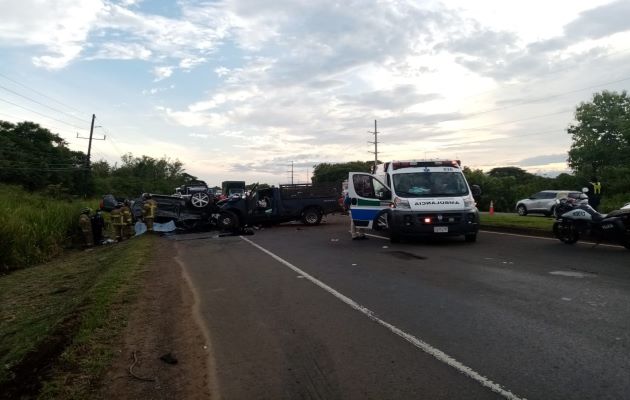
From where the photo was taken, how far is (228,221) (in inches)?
829

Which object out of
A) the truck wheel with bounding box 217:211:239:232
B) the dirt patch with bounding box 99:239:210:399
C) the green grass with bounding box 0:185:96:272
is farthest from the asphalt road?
the truck wheel with bounding box 217:211:239:232

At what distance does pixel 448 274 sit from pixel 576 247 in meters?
4.58

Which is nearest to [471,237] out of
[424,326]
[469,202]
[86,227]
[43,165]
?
[469,202]

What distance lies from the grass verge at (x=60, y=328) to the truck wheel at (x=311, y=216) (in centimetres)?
1154

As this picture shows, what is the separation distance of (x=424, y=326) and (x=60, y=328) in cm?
433

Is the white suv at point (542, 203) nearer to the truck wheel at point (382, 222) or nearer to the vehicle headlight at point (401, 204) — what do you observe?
the truck wheel at point (382, 222)

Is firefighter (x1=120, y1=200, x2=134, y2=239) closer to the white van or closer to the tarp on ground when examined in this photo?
the tarp on ground

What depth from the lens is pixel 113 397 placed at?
12.9 feet

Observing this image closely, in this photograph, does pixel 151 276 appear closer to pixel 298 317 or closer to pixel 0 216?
pixel 298 317

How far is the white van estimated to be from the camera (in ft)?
42.1

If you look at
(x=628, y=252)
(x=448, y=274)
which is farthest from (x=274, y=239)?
(x=628, y=252)

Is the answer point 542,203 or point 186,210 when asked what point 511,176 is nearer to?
point 542,203

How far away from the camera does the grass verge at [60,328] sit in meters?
4.29

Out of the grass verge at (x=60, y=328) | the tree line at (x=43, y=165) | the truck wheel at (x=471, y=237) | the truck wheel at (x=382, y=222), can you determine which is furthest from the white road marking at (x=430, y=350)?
the tree line at (x=43, y=165)
